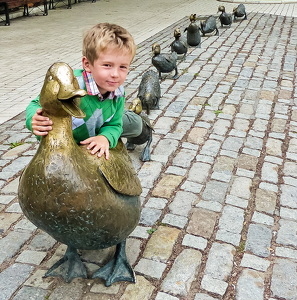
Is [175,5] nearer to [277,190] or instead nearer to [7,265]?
[277,190]

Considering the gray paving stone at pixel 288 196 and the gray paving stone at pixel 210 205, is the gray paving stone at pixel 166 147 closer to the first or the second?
the gray paving stone at pixel 210 205

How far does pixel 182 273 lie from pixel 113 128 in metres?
1.19

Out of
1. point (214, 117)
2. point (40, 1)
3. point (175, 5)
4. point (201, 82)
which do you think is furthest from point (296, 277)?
point (175, 5)

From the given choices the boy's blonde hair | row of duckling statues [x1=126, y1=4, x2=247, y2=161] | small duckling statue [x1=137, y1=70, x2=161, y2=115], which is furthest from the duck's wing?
small duckling statue [x1=137, y1=70, x2=161, y2=115]

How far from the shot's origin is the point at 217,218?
10.8 ft

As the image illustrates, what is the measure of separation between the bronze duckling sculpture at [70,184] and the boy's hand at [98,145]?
4 cm

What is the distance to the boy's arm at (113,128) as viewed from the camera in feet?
7.75

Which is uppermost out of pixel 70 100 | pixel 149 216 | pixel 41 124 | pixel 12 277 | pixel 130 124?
pixel 70 100

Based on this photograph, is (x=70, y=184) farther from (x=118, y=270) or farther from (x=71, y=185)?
(x=118, y=270)

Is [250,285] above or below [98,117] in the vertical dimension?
below

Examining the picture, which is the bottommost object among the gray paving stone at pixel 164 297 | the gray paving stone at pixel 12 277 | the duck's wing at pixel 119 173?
the gray paving stone at pixel 164 297

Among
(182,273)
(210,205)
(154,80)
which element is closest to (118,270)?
(182,273)

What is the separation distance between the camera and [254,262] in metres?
2.79

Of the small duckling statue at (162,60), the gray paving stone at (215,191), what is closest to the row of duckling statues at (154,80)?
the small duckling statue at (162,60)
